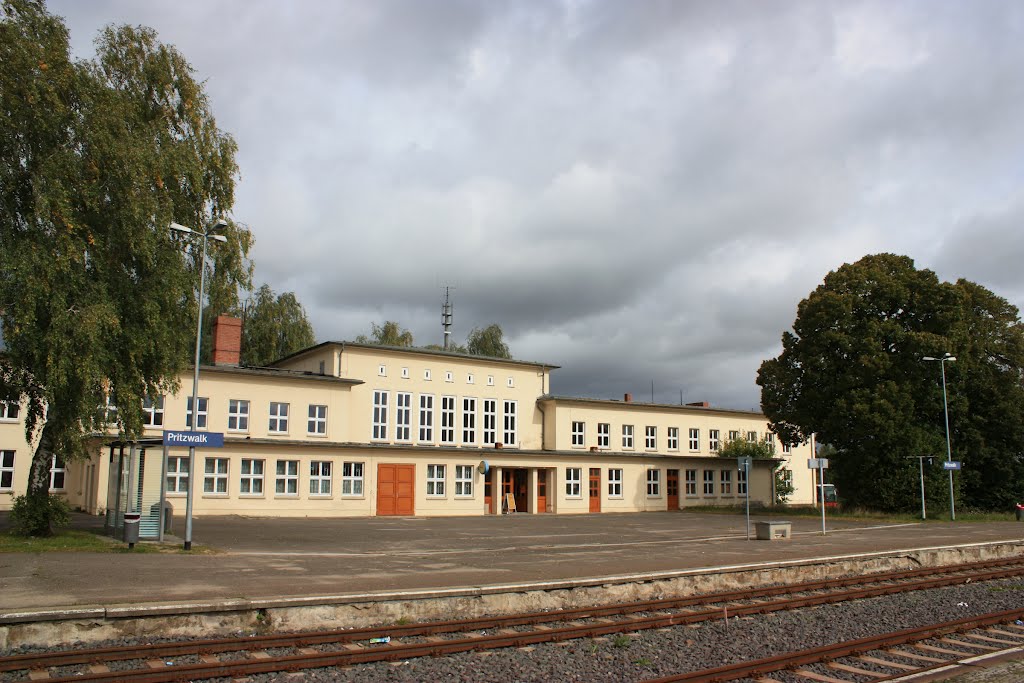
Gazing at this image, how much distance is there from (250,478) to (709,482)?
27790mm

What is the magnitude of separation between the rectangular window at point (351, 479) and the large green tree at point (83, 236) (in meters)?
15.1

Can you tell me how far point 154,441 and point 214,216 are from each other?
6.81 m

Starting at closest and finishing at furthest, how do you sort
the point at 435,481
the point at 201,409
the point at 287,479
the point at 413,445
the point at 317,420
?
the point at 201,409
the point at 287,479
the point at 317,420
the point at 435,481
the point at 413,445

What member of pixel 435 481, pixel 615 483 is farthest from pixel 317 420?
pixel 615 483

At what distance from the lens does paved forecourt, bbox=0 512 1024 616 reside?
12812 millimetres

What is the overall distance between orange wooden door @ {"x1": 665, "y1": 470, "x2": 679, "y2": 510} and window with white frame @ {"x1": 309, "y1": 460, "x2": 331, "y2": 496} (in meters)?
20.8

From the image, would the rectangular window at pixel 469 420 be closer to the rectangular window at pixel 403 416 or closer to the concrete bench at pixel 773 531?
the rectangular window at pixel 403 416

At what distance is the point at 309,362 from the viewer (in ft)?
138

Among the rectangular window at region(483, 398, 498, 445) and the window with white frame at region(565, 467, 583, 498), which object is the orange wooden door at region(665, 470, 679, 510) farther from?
Result: the rectangular window at region(483, 398, 498, 445)

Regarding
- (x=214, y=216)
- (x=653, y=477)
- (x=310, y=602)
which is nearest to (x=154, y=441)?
(x=214, y=216)

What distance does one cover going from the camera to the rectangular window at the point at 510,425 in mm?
44875

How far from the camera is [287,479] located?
35.0 m

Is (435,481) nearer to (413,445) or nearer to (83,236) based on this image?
(413,445)

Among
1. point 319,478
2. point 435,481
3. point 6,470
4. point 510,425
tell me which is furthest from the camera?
point 510,425
